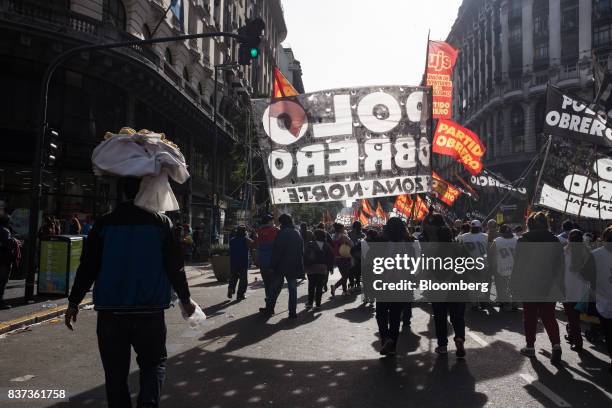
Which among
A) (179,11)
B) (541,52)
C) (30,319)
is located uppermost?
(541,52)

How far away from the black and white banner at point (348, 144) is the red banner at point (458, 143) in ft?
20.2

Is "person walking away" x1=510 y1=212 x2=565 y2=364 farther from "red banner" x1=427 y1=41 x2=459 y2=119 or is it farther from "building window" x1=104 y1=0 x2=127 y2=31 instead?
"building window" x1=104 y1=0 x2=127 y2=31

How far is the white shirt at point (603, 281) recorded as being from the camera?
548 cm

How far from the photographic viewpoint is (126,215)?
3.21 metres

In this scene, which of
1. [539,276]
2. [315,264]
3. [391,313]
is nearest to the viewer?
[539,276]

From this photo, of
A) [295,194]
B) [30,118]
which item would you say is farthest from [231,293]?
[30,118]

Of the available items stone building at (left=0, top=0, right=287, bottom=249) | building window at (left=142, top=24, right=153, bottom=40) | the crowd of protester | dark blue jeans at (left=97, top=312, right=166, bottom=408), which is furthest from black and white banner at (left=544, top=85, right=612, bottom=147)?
building window at (left=142, top=24, right=153, bottom=40)

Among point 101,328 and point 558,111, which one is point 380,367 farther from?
point 558,111

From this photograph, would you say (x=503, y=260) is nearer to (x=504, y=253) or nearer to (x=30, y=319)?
(x=504, y=253)

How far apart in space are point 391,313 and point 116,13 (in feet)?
61.2

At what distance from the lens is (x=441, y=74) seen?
16969 millimetres

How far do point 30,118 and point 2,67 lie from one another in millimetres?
1805

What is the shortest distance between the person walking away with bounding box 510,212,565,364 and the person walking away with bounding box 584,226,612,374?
434 millimetres

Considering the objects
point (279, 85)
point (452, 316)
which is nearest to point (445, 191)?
point (279, 85)
